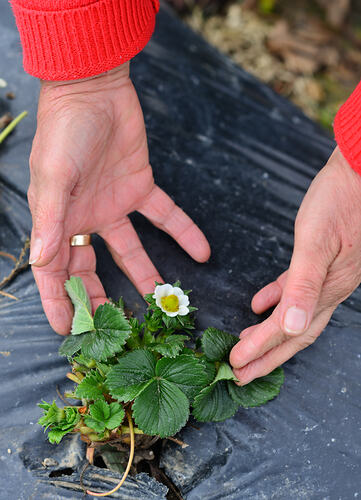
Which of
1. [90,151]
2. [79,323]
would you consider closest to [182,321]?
[79,323]

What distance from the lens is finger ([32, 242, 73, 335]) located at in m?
1.42

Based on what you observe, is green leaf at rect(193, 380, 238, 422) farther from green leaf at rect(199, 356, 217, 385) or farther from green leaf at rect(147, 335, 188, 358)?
green leaf at rect(147, 335, 188, 358)

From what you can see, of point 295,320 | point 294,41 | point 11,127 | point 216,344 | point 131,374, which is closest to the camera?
point 295,320

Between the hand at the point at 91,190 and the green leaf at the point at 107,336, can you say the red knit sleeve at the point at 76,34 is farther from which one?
the green leaf at the point at 107,336

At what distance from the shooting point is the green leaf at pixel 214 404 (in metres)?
1.29

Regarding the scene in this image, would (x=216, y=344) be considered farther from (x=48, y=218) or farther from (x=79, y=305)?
(x=48, y=218)

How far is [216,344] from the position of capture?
1.35 metres

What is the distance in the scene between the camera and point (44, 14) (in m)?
1.37

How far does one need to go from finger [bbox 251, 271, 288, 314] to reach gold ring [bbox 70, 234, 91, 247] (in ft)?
1.81

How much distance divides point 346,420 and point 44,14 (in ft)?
4.66

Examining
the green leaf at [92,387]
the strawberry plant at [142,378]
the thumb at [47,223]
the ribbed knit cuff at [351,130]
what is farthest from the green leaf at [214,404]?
the ribbed knit cuff at [351,130]

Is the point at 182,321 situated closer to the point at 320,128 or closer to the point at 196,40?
the point at 320,128

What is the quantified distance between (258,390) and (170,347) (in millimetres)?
294

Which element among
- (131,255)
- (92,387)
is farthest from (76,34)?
(92,387)
